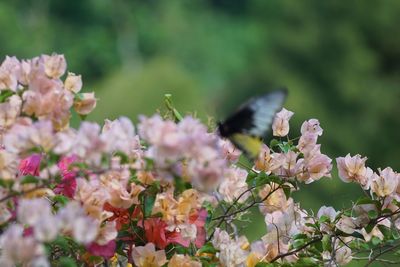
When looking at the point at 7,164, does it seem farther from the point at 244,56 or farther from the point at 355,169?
the point at 244,56

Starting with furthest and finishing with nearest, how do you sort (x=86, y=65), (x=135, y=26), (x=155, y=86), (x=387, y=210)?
1. (x=135, y=26)
2. (x=86, y=65)
3. (x=155, y=86)
4. (x=387, y=210)

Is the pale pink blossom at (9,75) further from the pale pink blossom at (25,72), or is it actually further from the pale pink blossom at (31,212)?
the pale pink blossom at (31,212)

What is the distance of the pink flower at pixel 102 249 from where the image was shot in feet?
3.93

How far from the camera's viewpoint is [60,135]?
3.54 feet

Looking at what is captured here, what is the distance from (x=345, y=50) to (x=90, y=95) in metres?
13.6

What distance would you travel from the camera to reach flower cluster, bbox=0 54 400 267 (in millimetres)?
1043

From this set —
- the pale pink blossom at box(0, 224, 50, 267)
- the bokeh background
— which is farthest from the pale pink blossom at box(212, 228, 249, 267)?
the bokeh background

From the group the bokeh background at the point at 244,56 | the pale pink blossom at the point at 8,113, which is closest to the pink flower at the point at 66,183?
the pale pink blossom at the point at 8,113

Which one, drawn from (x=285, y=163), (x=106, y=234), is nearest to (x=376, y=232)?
(x=285, y=163)

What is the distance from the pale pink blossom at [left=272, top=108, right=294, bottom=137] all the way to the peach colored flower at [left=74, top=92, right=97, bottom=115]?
300mm

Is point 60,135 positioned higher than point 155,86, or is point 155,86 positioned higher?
point 155,86

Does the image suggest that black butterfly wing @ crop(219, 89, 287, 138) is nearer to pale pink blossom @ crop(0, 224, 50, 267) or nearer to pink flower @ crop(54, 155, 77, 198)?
pink flower @ crop(54, 155, 77, 198)

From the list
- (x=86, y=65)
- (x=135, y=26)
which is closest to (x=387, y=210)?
(x=86, y=65)

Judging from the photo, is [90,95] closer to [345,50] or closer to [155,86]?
[155,86]
